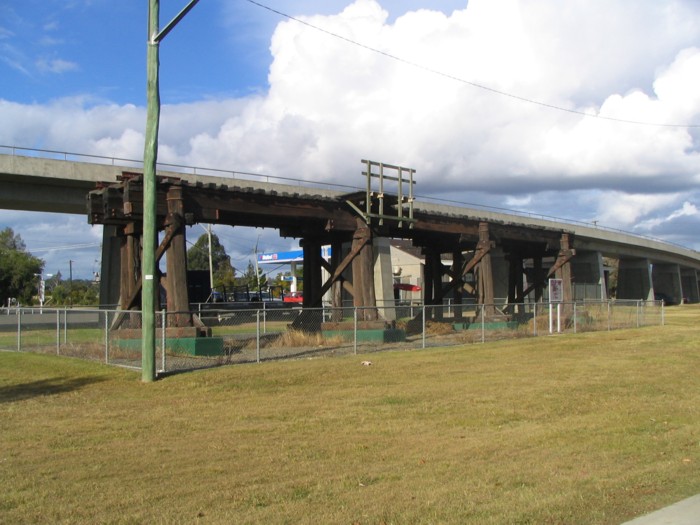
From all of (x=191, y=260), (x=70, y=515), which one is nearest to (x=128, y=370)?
(x=70, y=515)

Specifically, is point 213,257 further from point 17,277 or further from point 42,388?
point 42,388


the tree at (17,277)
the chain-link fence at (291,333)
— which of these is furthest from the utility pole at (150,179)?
the tree at (17,277)

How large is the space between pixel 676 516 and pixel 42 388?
37.0 feet

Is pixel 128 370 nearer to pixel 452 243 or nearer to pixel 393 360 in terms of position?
pixel 393 360

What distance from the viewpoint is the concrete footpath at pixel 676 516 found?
5.70m

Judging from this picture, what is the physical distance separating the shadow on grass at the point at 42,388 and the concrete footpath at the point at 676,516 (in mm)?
10158

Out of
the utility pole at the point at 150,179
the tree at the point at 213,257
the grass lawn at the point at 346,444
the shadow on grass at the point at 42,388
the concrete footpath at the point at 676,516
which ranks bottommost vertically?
the concrete footpath at the point at 676,516

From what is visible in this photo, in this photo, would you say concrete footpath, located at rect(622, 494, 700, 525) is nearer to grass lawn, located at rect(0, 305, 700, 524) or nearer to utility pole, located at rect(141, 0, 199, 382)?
grass lawn, located at rect(0, 305, 700, 524)

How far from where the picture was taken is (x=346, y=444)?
28.7ft

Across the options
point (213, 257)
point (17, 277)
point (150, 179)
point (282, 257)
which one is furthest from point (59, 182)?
point (213, 257)

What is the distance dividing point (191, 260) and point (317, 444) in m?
131

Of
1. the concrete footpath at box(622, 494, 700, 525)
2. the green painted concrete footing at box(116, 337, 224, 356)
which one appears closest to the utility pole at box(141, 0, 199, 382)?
the green painted concrete footing at box(116, 337, 224, 356)

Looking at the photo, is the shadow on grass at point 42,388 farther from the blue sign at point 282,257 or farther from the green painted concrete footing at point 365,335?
the blue sign at point 282,257

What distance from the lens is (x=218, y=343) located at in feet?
57.4
